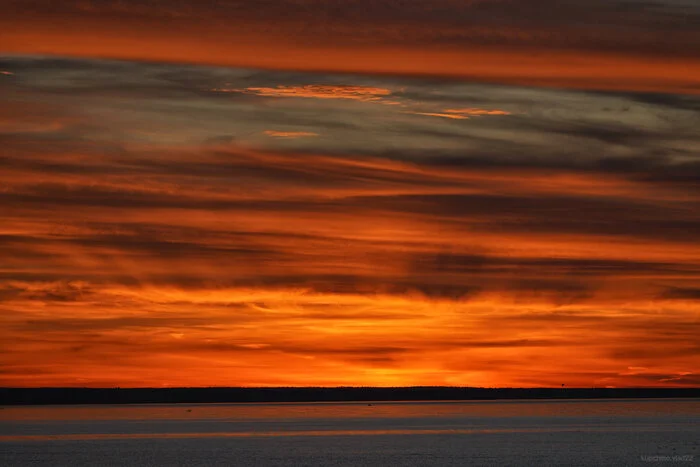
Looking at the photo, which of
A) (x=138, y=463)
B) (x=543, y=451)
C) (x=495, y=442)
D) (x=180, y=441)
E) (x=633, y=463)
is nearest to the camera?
(x=633, y=463)

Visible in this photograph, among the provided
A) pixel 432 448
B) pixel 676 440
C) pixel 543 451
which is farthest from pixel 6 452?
pixel 676 440

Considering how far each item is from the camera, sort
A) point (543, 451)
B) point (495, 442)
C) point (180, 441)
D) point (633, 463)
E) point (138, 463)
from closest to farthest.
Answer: point (633, 463), point (138, 463), point (543, 451), point (495, 442), point (180, 441)

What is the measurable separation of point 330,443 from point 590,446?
35426 millimetres

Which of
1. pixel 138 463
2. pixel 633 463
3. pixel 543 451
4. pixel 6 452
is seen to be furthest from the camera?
pixel 6 452

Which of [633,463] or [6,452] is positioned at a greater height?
[633,463]

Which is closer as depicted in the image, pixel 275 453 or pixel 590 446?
pixel 275 453

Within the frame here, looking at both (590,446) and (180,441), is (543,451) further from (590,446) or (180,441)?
(180,441)

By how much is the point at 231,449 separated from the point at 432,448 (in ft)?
81.2

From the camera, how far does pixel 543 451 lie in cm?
11788

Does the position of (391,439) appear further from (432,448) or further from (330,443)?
(432,448)

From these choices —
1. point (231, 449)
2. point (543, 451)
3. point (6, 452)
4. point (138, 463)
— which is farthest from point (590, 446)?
point (6, 452)

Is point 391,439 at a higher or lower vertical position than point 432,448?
lower

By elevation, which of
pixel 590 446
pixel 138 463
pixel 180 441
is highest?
pixel 138 463

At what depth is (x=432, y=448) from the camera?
419 feet
